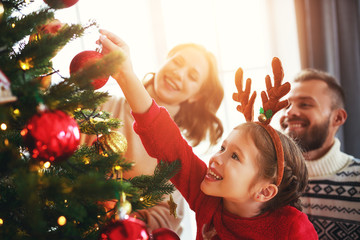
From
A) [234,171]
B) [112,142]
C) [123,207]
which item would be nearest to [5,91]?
[123,207]

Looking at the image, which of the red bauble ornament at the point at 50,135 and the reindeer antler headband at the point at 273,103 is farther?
the reindeer antler headband at the point at 273,103

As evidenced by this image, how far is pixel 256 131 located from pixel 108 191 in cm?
62

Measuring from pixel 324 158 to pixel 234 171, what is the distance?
34.6 inches

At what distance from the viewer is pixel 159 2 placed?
7.39 feet

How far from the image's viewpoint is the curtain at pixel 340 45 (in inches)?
82.3

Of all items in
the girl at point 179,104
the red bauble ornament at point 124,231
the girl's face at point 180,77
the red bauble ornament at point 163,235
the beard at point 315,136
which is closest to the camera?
the red bauble ornament at point 124,231

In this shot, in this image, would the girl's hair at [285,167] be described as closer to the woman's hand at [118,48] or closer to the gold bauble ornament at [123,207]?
the woman's hand at [118,48]

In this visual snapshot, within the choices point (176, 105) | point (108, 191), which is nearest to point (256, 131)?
point (108, 191)

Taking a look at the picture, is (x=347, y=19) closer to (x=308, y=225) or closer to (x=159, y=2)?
(x=159, y=2)

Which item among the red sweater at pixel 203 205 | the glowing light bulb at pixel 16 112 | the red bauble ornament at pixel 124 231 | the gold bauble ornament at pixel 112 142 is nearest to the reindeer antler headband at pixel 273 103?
the red sweater at pixel 203 205

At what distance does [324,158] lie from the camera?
1.58 m

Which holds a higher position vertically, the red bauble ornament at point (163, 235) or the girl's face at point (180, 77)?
the girl's face at point (180, 77)

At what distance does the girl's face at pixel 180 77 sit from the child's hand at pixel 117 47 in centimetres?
71

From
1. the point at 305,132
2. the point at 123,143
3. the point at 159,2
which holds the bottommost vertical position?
the point at 305,132
